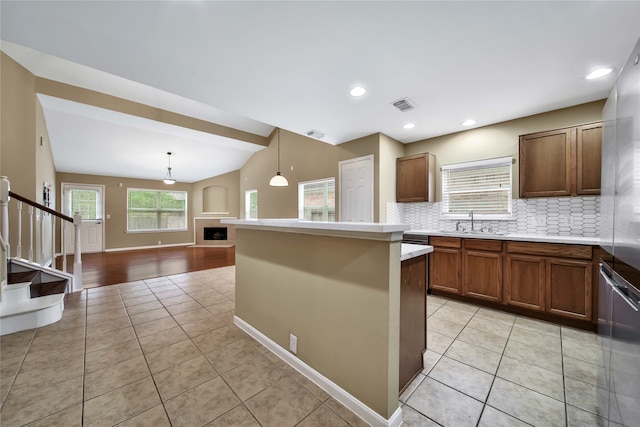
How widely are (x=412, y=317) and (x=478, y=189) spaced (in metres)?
2.85

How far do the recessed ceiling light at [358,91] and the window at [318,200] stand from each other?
7.33 feet

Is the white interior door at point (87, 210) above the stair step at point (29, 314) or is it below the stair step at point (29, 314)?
above

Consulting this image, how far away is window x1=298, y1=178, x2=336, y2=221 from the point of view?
499 cm

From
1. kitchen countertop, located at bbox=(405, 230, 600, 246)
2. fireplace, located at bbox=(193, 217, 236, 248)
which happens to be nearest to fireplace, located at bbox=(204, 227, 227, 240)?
fireplace, located at bbox=(193, 217, 236, 248)

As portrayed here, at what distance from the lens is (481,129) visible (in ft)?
11.6

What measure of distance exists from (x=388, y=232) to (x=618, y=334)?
106cm

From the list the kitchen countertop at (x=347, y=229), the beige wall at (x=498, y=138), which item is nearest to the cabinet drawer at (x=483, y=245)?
the beige wall at (x=498, y=138)

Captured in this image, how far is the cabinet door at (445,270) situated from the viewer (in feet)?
10.6

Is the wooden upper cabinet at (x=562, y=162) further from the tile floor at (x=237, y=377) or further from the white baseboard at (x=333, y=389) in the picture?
the white baseboard at (x=333, y=389)

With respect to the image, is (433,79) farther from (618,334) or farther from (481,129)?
(618,334)

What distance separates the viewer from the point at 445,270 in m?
3.32

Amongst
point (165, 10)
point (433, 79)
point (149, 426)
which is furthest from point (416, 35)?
point (149, 426)

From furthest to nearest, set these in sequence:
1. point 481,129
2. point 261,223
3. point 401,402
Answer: point 481,129, point 261,223, point 401,402

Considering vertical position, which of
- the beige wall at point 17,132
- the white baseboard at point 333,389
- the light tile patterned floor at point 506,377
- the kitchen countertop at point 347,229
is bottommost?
the light tile patterned floor at point 506,377
